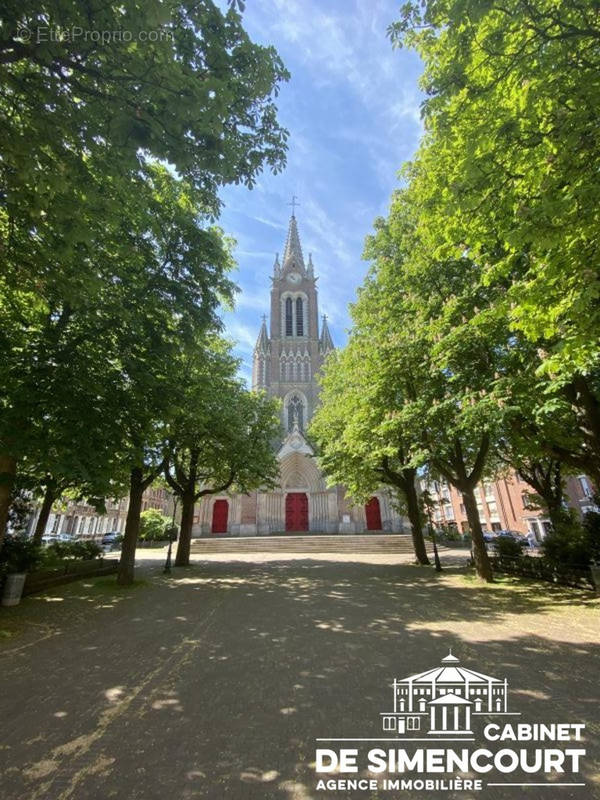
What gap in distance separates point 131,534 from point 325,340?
128 feet

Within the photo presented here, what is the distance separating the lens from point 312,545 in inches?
1075

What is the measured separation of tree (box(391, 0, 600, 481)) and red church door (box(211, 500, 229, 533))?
34.2 m

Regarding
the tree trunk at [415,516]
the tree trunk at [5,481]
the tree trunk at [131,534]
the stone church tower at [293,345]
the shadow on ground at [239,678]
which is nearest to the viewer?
the shadow on ground at [239,678]

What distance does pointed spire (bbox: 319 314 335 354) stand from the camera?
47534 millimetres

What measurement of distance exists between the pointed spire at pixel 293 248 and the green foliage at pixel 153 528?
3771 centimetres

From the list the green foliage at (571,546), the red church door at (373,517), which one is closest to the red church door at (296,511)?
the red church door at (373,517)

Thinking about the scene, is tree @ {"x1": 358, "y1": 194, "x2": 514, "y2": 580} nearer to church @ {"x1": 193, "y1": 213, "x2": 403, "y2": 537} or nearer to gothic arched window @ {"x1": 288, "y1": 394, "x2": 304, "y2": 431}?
church @ {"x1": 193, "y1": 213, "x2": 403, "y2": 537}

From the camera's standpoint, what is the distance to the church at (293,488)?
34.3 meters

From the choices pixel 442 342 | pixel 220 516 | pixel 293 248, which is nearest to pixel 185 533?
pixel 442 342

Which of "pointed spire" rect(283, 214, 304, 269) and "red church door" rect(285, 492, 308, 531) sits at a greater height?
"pointed spire" rect(283, 214, 304, 269)

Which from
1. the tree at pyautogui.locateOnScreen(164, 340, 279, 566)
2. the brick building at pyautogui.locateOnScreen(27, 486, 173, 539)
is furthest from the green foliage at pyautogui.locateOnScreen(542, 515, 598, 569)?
the brick building at pyautogui.locateOnScreen(27, 486, 173, 539)

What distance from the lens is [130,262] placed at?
27.3 ft

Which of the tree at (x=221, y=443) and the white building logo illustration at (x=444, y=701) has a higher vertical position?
the tree at (x=221, y=443)

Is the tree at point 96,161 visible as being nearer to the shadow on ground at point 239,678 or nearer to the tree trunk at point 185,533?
the shadow on ground at point 239,678
